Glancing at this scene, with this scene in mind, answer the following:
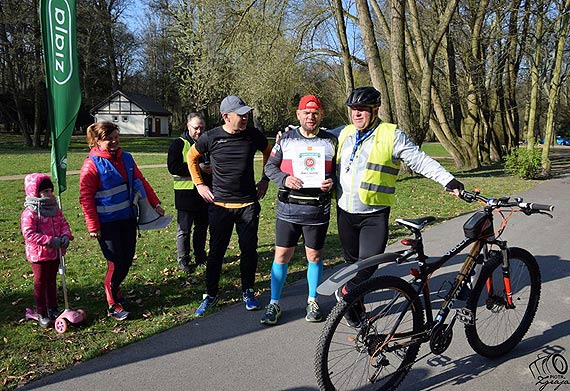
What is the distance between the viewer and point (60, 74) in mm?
4344

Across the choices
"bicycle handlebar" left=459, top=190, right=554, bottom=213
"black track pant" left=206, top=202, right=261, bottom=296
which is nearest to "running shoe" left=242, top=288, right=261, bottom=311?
"black track pant" left=206, top=202, right=261, bottom=296

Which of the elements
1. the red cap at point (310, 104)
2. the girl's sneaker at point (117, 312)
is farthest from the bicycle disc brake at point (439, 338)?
the girl's sneaker at point (117, 312)

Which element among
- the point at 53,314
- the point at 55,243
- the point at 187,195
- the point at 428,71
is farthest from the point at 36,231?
the point at 428,71

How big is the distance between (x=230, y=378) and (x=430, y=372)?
1395mm

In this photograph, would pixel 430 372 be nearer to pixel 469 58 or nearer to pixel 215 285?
pixel 215 285

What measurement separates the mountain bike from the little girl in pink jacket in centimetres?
245

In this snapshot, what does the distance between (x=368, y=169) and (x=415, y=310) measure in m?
1.13

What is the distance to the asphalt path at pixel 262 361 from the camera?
11.2 feet

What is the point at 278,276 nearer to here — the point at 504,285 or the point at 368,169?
the point at 368,169

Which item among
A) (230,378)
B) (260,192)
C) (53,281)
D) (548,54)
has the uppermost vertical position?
(548,54)

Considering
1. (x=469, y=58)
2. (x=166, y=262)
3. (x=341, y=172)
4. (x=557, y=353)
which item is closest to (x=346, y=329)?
(x=341, y=172)

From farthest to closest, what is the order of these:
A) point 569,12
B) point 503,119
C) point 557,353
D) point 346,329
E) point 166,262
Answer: point 503,119 → point 569,12 → point 166,262 → point 557,353 → point 346,329

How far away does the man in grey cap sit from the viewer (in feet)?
14.8

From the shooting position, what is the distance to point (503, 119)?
1053 inches
